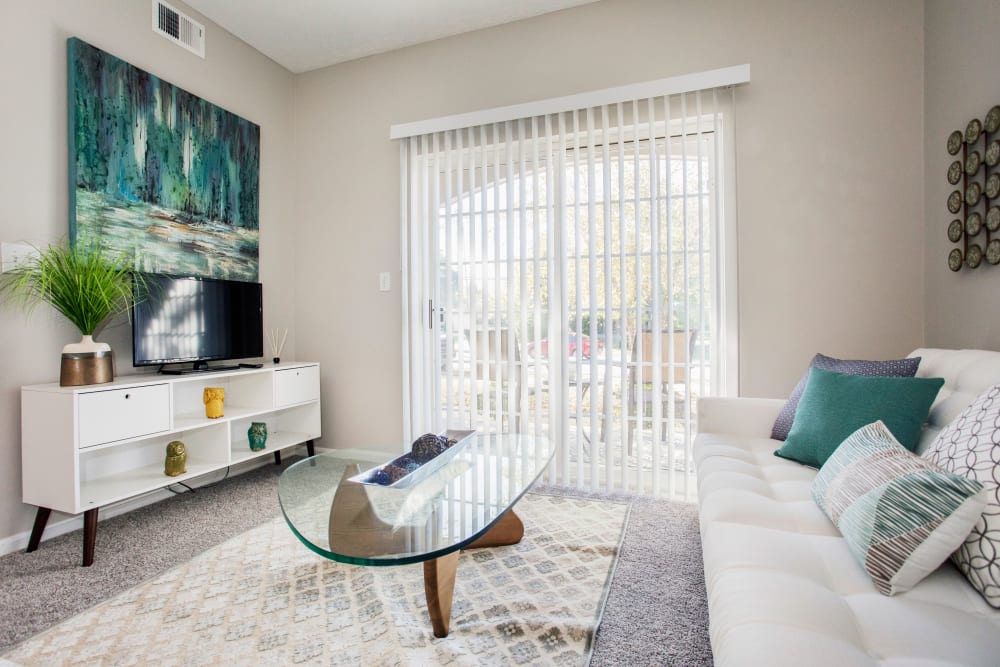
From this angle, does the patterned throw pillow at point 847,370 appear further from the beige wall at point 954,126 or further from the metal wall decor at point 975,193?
the metal wall decor at point 975,193

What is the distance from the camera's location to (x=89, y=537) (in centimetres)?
A: 196

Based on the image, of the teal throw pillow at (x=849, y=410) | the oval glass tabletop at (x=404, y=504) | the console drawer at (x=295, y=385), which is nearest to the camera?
the oval glass tabletop at (x=404, y=504)

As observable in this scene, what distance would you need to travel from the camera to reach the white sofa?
779 mm

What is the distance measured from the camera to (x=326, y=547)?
1.17m

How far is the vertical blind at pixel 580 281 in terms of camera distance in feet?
8.64

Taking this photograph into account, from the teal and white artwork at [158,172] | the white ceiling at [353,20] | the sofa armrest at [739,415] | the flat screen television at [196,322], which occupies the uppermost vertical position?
the white ceiling at [353,20]

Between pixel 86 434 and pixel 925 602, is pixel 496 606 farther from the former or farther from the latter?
pixel 86 434

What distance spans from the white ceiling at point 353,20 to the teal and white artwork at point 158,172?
0.54 metres

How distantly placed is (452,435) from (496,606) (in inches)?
31.5

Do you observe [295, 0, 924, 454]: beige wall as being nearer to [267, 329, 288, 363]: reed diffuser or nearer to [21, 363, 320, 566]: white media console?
[267, 329, 288, 363]: reed diffuser

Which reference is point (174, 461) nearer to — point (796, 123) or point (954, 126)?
point (796, 123)

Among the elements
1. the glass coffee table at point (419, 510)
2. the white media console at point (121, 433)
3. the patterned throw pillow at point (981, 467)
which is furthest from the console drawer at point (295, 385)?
the patterned throw pillow at point (981, 467)

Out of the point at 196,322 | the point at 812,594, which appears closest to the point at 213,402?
the point at 196,322

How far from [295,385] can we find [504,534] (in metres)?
1.79
